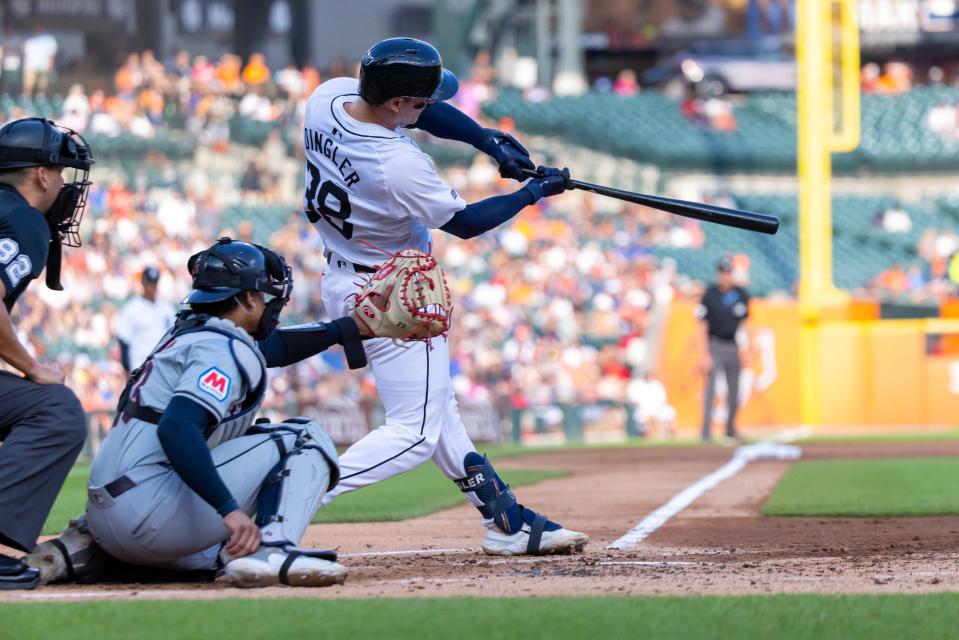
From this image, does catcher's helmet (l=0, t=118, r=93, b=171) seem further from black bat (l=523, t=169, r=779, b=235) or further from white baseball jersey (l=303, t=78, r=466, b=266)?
black bat (l=523, t=169, r=779, b=235)

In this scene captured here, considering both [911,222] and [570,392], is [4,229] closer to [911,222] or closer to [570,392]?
[570,392]

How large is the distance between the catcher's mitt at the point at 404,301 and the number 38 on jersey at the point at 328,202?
0.33m

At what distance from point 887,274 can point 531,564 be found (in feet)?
63.6

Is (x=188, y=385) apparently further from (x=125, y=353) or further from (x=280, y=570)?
(x=125, y=353)

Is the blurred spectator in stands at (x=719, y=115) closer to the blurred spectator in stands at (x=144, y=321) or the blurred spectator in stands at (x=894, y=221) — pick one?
the blurred spectator in stands at (x=894, y=221)

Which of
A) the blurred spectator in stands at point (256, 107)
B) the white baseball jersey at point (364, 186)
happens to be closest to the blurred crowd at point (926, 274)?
the blurred spectator in stands at point (256, 107)

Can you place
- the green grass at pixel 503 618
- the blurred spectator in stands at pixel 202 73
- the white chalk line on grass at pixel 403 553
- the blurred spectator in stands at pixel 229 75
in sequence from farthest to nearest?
the blurred spectator in stands at pixel 229 75, the blurred spectator in stands at pixel 202 73, the white chalk line on grass at pixel 403 553, the green grass at pixel 503 618

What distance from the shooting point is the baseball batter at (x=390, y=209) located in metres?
4.84

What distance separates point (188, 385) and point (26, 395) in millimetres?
599

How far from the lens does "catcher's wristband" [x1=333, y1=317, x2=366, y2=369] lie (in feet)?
15.0

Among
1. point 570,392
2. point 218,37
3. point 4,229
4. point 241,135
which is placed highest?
point 218,37

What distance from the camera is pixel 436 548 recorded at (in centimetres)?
566

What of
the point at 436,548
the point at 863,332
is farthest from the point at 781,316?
the point at 436,548

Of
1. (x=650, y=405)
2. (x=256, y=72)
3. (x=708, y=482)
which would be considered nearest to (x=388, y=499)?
(x=708, y=482)
